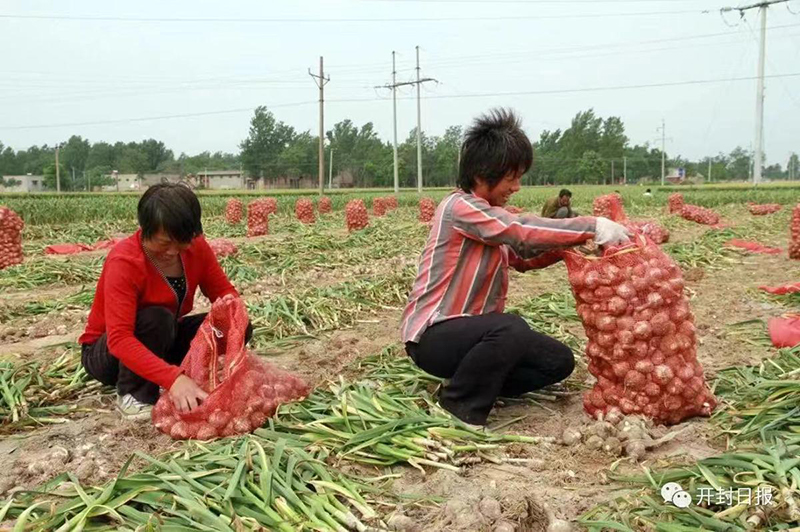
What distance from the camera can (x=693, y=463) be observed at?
2203 millimetres

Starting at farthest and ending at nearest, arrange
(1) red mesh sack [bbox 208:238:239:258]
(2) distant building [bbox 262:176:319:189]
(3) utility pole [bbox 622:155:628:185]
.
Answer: (3) utility pole [bbox 622:155:628:185] → (2) distant building [bbox 262:176:319:189] → (1) red mesh sack [bbox 208:238:239:258]

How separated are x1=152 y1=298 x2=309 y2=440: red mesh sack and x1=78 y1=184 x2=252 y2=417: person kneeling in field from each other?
0.08 meters

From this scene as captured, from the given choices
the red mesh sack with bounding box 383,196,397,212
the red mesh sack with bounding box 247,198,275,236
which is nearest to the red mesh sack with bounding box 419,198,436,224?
the red mesh sack with bounding box 247,198,275,236

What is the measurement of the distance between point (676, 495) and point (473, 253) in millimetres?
1264

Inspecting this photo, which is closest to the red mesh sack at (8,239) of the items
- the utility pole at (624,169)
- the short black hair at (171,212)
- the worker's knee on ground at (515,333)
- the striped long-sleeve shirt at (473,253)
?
the short black hair at (171,212)

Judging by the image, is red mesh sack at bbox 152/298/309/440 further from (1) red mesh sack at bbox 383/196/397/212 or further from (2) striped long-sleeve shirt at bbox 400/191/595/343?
(1) red mesh sack at bbox 383/196/397/212

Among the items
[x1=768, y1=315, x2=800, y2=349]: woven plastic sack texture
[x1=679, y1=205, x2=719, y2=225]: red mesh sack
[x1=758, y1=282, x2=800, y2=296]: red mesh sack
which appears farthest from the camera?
[x1=679, y1=205, x2=719, y2=225]: red mesh sack

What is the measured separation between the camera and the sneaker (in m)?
3.04

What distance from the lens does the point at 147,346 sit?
309 centimetres

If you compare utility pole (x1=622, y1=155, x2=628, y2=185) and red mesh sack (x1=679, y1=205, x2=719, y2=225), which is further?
utility pole (x1=622, y1=155, x2=628, y2=185)

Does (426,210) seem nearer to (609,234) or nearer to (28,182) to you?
(609,234)

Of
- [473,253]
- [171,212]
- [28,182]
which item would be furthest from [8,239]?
[28,182]

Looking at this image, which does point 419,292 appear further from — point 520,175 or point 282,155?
point 282,155

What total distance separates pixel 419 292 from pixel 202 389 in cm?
102
